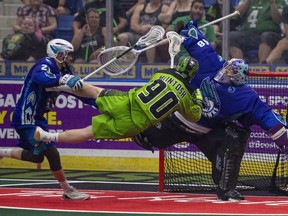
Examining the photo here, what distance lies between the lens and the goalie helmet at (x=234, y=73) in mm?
10641

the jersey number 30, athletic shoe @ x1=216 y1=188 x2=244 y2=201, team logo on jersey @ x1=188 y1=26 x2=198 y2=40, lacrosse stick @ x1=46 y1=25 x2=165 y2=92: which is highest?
team logo on jersey @ x1=188 y1=26 x2=198 y2=40

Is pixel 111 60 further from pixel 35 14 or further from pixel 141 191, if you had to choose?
pixel 35 14

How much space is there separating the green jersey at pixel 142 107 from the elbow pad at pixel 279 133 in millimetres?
973

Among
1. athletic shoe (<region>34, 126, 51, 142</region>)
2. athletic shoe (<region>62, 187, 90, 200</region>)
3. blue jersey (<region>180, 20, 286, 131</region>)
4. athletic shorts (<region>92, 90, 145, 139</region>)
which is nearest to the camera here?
athletic shorts (<region>92, 90, 145, 139</region>)

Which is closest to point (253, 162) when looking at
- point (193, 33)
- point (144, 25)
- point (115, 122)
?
point (193, 33)

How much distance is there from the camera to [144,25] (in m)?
14.3

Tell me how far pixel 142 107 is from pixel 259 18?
4.28 metres

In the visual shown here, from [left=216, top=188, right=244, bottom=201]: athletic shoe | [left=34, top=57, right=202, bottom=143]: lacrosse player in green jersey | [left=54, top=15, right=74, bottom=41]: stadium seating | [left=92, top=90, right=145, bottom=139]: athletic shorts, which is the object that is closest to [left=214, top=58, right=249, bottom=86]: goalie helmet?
[left=34, top=57, right=202, bottom=143]: lacrosse player in green jersey

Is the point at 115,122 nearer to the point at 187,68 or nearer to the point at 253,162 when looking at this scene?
the point at 187,68

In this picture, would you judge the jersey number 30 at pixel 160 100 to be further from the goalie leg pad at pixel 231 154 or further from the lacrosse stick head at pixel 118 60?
the lacrosse stick head at pixel 118 60

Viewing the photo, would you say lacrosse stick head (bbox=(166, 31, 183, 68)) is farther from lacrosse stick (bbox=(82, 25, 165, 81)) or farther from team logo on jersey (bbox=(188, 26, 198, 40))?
lacrosse stick (bbox=(82, 25, 165, 81))

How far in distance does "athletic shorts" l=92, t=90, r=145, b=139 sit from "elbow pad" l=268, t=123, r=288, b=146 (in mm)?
1365

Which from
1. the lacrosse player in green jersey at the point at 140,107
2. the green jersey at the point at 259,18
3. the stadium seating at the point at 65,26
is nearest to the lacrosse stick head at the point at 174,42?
the lacrosse player in green jersey at the point at 140,107

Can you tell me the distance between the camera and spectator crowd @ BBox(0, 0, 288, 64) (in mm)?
13703
